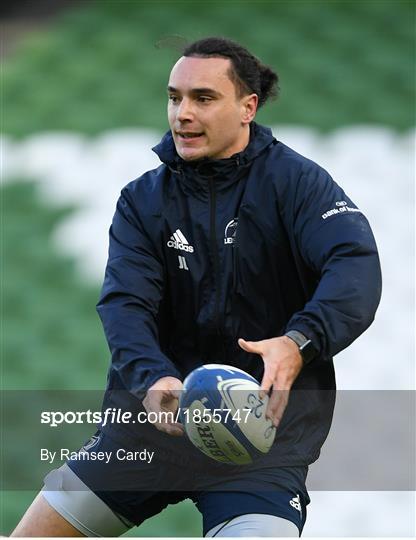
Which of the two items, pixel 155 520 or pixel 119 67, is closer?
pixel 155 520

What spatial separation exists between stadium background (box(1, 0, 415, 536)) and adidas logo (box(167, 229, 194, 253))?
10.3 ft

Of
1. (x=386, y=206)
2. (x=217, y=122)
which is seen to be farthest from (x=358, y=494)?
(x=217, y=122)

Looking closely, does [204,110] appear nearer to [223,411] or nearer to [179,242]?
[179,242]

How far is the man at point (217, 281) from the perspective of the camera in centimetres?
320

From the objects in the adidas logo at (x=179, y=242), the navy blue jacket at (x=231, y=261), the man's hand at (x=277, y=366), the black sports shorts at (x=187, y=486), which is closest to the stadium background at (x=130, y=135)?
the black sports shorts at (x=187, y=486)

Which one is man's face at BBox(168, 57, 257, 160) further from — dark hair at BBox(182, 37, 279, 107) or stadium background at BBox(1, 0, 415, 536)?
stadium background at BBox(1, 0, 415, 536)

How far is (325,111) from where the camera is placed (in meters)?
8.16

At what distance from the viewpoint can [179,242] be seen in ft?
10.9

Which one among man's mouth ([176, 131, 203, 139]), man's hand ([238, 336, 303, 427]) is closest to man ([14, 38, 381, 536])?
man's mouth ([176, 131, 203, 139])

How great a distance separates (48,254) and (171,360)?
13.8 feet

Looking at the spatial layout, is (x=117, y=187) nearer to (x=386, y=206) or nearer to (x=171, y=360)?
(x=386, y=206)

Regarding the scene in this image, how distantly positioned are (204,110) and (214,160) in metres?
0.13

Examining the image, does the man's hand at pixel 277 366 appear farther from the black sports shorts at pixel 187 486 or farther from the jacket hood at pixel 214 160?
the jacket hood at pixel 214 160

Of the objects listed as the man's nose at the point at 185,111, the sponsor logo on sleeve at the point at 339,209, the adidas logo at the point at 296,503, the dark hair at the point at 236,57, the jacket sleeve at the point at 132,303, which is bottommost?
the adidas logo at the point at 296,503
